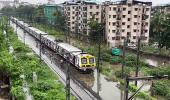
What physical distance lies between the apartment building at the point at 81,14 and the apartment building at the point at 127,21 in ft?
25.3

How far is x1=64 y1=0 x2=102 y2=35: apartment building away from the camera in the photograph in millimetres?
62438

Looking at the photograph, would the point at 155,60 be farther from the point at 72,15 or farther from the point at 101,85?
the point at 72,15

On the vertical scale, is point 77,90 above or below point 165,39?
below

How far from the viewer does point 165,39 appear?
141ft

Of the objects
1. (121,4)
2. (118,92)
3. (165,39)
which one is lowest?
(118,92)

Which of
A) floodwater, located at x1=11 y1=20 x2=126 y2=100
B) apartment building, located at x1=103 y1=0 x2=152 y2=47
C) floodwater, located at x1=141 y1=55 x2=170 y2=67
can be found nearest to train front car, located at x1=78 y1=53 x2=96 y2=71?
floodwater, located at x1=11 y1=20 x2=126 y2=100

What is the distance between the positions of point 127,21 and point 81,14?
15.0 meters

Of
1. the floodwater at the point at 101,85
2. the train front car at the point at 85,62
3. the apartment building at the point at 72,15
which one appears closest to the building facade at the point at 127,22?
the apartment building at the point at 72,15

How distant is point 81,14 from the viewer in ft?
217

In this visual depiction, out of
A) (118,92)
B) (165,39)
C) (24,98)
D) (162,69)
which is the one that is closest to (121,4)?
(165,39)

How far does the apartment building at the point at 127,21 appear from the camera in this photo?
53.4 metres

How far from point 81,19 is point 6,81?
1608 inches

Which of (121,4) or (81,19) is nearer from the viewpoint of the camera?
(121,4)

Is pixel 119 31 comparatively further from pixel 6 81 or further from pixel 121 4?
pixel 6 81
